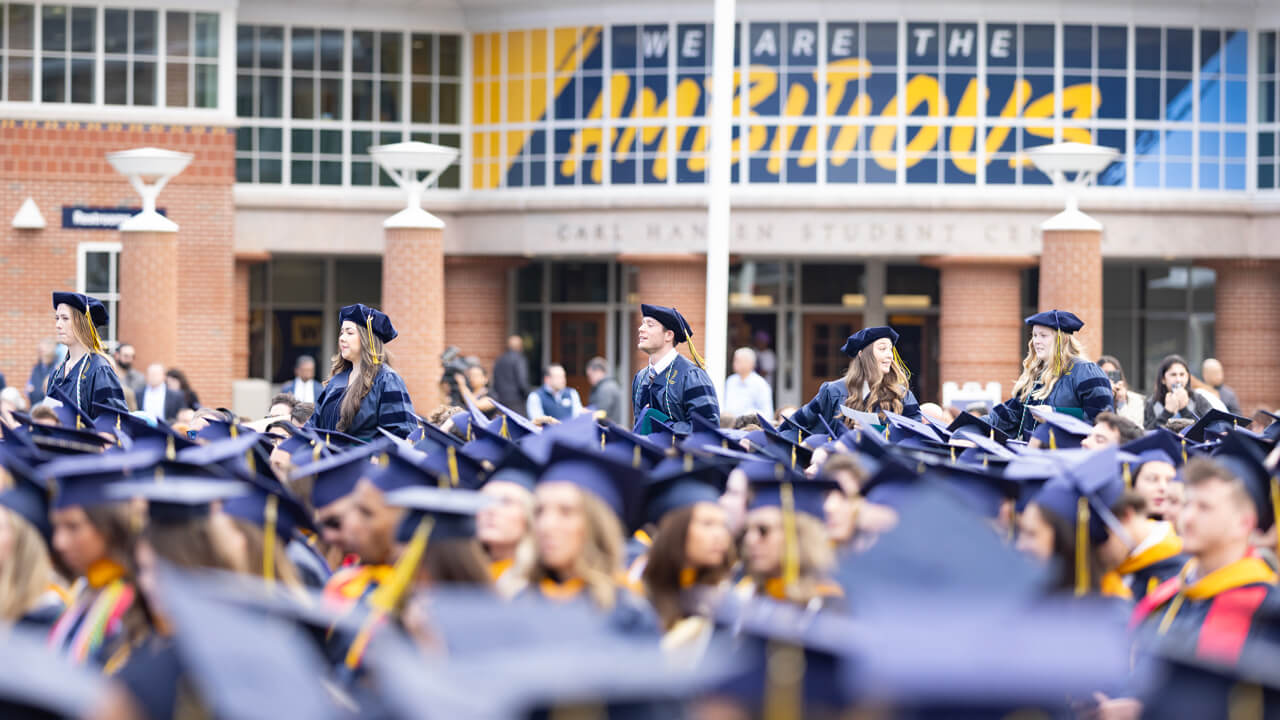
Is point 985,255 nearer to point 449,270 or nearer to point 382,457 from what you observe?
point 449,270

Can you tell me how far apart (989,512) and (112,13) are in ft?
61.2

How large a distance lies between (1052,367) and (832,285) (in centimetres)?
1498

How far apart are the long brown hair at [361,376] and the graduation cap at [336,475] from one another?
2.46m

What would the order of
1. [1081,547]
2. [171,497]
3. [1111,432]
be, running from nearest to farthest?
[171,497] → [1081,547] → [1111,432]

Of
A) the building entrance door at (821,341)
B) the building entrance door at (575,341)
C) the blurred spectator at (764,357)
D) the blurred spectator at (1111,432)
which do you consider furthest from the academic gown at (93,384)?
the building entrance door at (821,341)

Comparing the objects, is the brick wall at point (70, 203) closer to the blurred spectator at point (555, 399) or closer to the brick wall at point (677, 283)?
the brick wall at point (677, 283)

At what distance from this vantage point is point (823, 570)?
16.3 feet

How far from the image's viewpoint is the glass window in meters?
24.2

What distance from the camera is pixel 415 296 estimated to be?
63.0ft

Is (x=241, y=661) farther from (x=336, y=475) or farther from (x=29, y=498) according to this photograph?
(x=336, y=475)

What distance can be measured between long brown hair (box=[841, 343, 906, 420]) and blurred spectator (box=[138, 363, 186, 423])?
8277mm

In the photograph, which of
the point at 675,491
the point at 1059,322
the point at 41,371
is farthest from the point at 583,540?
the point at 41,371

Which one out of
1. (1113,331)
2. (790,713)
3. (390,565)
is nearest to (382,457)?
(390,565)

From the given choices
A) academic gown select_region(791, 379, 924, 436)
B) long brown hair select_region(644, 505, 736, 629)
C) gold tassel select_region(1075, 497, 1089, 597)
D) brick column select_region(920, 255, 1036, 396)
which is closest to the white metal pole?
academic gown select_region(791, 379, 924, 436)
